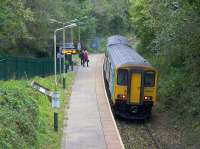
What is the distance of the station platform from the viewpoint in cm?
1994

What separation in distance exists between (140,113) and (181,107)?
88.4 inches

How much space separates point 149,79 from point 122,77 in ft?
4.49

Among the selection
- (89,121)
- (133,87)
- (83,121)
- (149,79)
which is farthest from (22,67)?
(89,121)

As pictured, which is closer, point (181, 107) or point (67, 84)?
point (181, 107)

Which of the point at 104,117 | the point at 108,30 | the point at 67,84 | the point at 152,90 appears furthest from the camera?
the point at 108,30

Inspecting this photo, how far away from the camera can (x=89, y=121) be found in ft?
79.7

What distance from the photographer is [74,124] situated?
23625mm

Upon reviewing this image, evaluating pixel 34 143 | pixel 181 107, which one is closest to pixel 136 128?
pixel 181 107

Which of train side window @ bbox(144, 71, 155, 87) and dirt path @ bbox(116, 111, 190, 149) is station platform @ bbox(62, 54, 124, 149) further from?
train side window @ bbox(144, 71, 155, 87)

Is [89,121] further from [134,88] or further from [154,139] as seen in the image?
[134,88]

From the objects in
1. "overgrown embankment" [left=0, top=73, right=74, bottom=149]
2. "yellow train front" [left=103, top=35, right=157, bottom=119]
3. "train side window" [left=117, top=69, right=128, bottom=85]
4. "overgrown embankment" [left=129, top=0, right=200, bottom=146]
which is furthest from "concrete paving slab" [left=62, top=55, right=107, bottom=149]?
"overgrown embankment" [left=129, top=0, right=200, bottom=146]

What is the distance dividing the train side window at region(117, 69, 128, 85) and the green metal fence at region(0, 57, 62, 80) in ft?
26.9

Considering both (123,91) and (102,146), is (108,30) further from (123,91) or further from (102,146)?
(102,146)

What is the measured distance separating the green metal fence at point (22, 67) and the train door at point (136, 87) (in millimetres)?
8906
